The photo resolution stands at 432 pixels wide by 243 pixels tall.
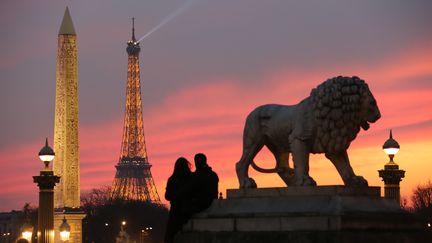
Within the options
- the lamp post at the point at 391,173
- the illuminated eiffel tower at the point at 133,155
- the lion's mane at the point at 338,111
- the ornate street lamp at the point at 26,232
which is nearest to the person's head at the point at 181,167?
the lion's mane at the point at 338,111

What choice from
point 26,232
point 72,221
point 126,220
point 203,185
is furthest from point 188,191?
point 126,220

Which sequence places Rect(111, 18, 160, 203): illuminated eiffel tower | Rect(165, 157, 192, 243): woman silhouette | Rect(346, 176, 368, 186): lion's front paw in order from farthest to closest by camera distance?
Rect(111, 18, 160, 203): illuminated eiffel tower → Rect(165, 157, 192, 243): woman silhouette → Rect(346, 176, 368, 186): lion's front paw

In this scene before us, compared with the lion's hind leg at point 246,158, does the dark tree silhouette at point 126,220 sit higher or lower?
higher

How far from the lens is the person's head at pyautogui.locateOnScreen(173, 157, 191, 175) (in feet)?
74.6

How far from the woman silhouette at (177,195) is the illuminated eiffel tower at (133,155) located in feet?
522

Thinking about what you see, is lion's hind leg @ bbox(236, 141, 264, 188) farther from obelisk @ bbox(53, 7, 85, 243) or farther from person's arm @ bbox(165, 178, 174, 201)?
obelisk @ bbox(53, 7, 85, 243)

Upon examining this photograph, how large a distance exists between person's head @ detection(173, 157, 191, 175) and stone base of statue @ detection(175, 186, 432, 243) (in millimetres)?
1076

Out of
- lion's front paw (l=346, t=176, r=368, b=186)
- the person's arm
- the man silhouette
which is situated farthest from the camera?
the person's arm

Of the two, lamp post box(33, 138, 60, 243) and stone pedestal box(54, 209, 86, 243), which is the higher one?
stone pedestal box(54, 209, 86, 243)

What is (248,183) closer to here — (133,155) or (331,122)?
(331,122)

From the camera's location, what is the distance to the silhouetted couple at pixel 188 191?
2233 cm

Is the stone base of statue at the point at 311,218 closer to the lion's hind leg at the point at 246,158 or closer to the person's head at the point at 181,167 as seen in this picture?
the lion's hind leg at the point at 246,158

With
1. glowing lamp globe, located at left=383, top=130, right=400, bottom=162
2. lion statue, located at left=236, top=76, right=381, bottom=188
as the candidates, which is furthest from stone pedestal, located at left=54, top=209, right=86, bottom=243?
lion statue, located at left=236, top=76, right=381, bottom=188

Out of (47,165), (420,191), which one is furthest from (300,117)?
(420,191)
